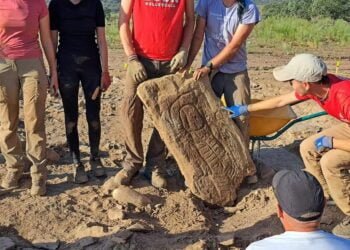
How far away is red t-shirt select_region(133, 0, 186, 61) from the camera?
16.3 ft

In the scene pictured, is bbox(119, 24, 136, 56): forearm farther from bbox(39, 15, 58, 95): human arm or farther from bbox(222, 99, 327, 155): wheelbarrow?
bbox(222, 99, 327, 155): wheelbarrow

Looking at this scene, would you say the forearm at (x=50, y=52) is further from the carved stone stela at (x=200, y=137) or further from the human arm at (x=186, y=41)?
the human arm at (x=186, y=41)

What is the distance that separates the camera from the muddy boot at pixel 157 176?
5520 mm

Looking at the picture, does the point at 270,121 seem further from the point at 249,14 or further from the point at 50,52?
the point at 50,52

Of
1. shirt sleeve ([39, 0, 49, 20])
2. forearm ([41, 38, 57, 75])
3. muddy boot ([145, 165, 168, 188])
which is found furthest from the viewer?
muddy boot ([145, 165, 168, 188])

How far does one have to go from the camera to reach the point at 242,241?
4812mm

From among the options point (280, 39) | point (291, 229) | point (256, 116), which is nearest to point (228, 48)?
point (256, 116)

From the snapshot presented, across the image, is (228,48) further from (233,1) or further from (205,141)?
(205,141)

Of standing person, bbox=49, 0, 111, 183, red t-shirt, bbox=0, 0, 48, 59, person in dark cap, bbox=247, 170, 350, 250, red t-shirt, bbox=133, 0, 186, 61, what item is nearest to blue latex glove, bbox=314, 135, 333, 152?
red t-shirt, bbox=133, 0, 186, 61

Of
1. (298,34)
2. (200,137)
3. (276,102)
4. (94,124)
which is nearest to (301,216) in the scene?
(276,102)

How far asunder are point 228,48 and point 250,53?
29.5 feet

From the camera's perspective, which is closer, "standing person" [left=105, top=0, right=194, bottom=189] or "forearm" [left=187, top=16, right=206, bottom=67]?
"standing person" [left=105, top=0, right=194, bottom=189]

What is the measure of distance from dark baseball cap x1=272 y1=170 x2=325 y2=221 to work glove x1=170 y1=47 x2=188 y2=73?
266 cm

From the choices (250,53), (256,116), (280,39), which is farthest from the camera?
(280,39)
